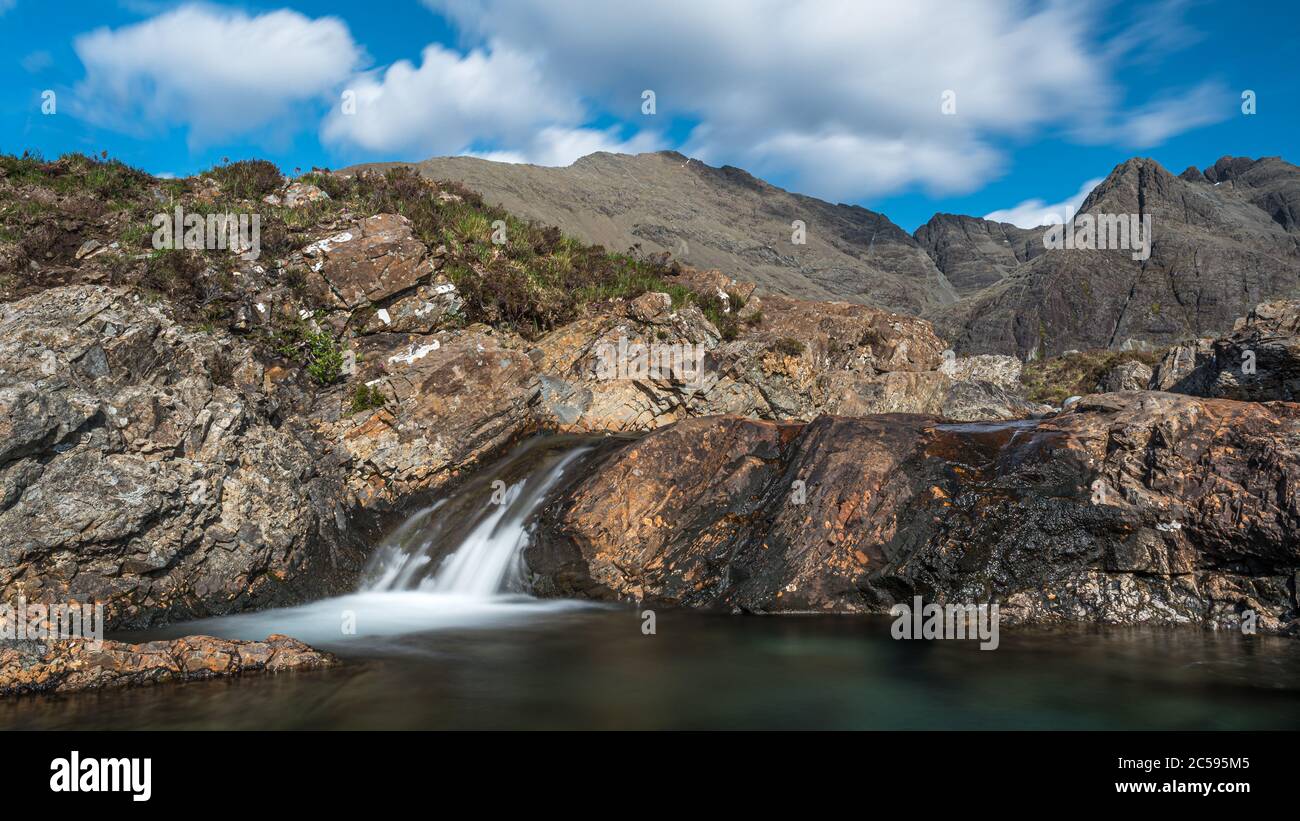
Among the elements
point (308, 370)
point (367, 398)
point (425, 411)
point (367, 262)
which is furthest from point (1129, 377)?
point (308, 370)

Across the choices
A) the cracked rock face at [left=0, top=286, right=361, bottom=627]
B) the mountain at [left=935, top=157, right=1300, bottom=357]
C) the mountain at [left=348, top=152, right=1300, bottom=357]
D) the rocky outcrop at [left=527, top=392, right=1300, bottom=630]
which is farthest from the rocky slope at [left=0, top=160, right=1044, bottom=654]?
the mountain at [left=935, top=157, right=1300, bottom=357]

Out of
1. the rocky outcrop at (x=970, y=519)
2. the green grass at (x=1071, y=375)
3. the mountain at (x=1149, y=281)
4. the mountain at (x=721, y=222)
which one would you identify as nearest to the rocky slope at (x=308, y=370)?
the rocky outcrop at (x=970, y=519)

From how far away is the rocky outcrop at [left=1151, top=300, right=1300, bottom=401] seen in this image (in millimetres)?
17875

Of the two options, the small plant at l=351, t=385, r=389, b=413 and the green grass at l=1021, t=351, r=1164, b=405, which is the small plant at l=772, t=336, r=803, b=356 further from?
the green grass at l=1021, t=351, r=1164, b=405

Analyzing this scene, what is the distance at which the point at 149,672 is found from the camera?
25.8ft

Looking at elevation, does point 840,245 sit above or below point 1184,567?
above

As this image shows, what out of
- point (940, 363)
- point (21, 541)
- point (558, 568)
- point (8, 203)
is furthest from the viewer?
point (940, 363)

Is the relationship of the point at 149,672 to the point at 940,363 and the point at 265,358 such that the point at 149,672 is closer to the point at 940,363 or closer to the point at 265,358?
the point at 265,358

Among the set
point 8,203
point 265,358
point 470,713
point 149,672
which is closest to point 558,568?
point 470,713

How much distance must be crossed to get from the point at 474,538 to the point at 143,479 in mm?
5635

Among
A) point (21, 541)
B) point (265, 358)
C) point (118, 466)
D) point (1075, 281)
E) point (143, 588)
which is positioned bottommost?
point (143, 588)

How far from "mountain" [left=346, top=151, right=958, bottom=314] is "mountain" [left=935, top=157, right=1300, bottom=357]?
2991cm

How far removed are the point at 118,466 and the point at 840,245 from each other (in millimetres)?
176581

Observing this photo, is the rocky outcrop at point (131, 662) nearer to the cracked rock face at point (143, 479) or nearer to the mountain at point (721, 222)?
the cracked rock face at point (143, 479)
